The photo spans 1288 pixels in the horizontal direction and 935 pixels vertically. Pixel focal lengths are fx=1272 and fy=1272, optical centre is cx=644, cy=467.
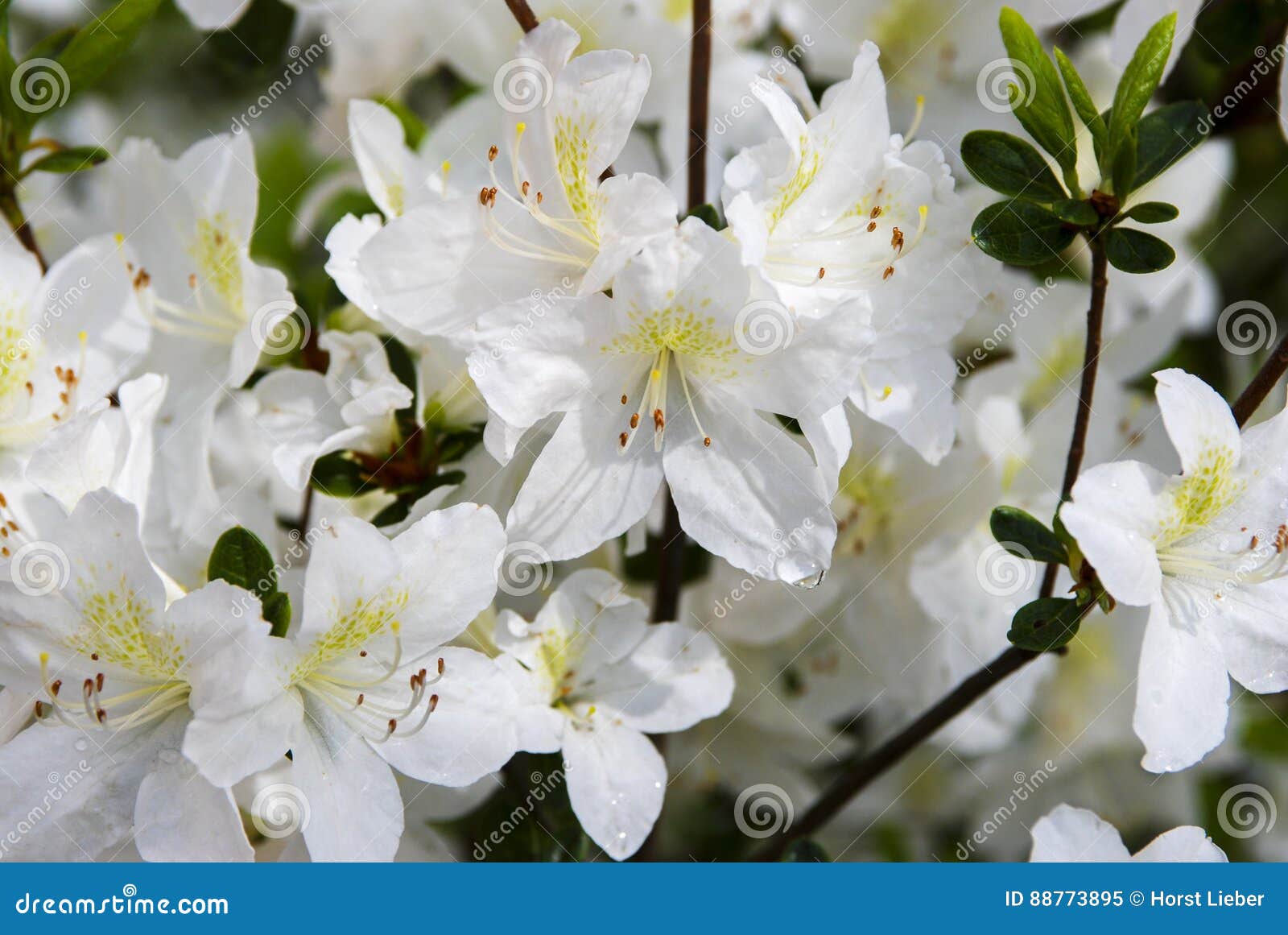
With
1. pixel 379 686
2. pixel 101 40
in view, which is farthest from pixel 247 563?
pixel 101 40

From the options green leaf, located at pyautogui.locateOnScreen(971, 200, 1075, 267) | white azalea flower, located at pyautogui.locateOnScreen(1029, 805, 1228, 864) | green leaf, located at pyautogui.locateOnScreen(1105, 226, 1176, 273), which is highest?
green leaf, located at pyautogui.locateOnScreen(971, 200, 1075, 267)

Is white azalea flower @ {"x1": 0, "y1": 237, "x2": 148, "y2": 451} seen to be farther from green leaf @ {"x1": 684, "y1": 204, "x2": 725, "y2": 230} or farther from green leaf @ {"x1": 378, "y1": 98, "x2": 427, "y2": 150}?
green leaf @ {"x1": 684, "y1": 204, "x2": 725, "y2": 230}

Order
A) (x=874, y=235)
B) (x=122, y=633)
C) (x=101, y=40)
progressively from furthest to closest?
(x=101, y=40) < (x=874, y=235) < (x=122, y=633)

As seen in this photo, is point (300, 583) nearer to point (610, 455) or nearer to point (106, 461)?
point (106, 461)

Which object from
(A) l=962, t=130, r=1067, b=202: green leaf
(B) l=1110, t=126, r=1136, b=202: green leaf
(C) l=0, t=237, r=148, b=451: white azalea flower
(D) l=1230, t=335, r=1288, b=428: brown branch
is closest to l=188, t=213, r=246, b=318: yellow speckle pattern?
(C) l=0, t=237, r=148, b=451: white azalea flower

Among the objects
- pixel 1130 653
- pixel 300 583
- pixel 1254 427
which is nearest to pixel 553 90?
pixel 300 583

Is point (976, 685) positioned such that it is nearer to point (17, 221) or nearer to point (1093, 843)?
point (1093, 843)

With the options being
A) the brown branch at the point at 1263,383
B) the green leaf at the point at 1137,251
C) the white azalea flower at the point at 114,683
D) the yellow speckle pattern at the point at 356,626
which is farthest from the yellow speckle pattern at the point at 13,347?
the brown branch at the point at 1263,383

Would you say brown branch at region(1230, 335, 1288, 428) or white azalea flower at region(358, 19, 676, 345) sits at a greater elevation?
white azalea flower at region(358, 19, 676, 345)
